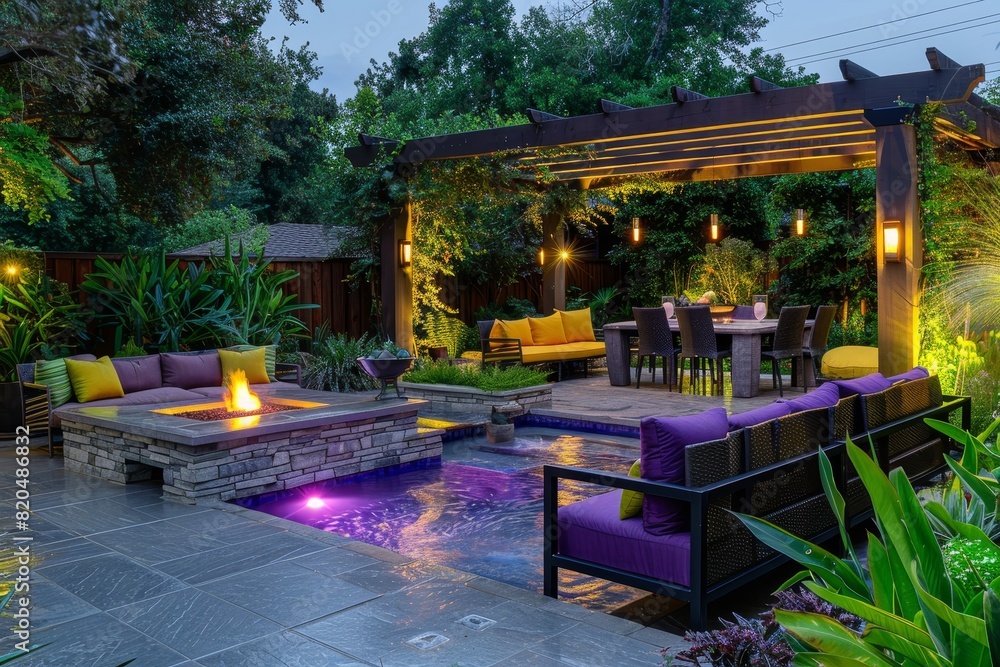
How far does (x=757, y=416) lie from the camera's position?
3.95 m

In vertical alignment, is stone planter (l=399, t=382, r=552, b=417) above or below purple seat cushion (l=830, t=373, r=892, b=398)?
below

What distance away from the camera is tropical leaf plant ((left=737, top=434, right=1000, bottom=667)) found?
39.4 inches

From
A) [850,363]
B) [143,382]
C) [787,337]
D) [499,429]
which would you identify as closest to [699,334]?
[787,337]

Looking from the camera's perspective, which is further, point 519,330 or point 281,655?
point 519,330

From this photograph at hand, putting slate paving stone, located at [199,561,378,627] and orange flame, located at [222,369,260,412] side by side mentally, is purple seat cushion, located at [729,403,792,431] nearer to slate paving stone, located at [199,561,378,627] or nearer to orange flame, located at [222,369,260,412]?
slate paving stone, located at [199,561,378,627]

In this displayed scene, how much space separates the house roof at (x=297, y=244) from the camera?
1241cm

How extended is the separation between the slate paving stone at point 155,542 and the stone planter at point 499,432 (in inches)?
138

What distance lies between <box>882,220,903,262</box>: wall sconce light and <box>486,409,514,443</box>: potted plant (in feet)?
12.2

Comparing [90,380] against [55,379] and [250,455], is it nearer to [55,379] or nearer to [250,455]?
[55,379]

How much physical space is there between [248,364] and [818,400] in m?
5.77

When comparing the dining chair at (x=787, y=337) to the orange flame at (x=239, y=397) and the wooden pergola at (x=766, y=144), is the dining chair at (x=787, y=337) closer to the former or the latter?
the wooden pergola at (x=766, y=144)

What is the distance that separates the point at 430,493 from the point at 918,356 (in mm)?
4553

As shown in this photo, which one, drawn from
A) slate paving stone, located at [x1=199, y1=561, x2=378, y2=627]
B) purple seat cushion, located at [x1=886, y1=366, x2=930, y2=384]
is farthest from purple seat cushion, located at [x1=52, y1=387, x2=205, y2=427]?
purple seat cushion, located at [x1=886, y1=366, x2=930, y2=384]

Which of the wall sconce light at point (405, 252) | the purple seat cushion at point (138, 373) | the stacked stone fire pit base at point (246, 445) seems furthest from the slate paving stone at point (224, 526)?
the wall sconce light at point (405, 252)
